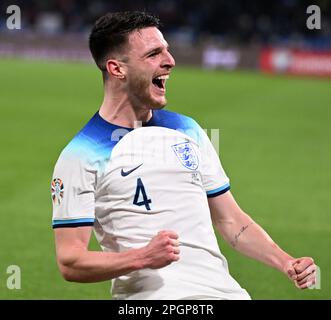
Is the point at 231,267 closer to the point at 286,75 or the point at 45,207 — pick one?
the point at 45,207

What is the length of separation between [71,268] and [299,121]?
566 inches

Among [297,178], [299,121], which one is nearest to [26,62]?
[299,121]

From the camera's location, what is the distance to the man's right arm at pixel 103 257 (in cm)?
356

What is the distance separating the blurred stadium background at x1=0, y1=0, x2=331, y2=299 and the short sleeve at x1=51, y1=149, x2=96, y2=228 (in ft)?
8.33

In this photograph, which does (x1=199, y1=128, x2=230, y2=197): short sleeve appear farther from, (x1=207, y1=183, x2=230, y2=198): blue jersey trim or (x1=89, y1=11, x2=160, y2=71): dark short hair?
(x1=89, y1=11, x2=160, y2=71): dark short hair

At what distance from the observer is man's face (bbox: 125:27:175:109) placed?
4.05 meters

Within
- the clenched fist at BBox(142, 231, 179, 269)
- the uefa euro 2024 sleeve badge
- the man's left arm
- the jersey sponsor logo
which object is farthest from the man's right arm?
the man's left arm

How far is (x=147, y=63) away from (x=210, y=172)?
0.67 meters

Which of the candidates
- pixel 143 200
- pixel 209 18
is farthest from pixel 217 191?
pixel 209 18

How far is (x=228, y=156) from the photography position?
13125 millimetres

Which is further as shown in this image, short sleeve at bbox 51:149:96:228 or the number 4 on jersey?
the number 4 on jersey

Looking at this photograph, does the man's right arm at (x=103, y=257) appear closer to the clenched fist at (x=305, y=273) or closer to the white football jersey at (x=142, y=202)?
the white football jersey at (x=142, y=202)

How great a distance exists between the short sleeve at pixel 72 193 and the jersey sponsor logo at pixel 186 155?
0.47 metres

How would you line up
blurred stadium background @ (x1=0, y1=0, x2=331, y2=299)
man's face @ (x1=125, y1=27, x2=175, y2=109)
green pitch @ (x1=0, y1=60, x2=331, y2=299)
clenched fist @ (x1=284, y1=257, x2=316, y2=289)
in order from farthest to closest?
blurred stadium background @ (x1=0, y1=0, x2=331, y2=299) < green pitch @ (x1=0, y1=60, x2=331, y2=299) < man's face @ (x1=125, y1=27, x2=175, y2=109) < clenched fist @ (x1=284, y1=257, x2=316, y2=289)
